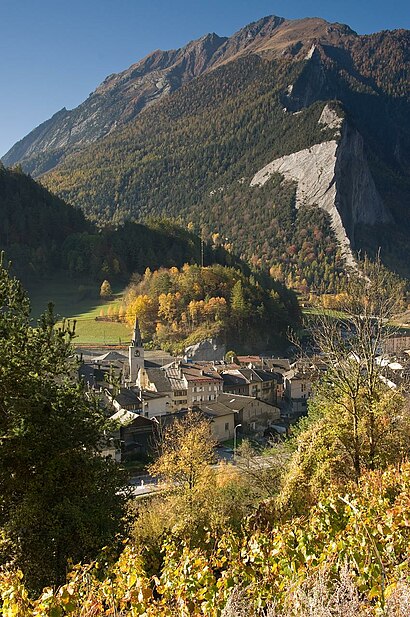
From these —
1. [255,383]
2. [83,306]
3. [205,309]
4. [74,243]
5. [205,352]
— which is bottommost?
[255,383]

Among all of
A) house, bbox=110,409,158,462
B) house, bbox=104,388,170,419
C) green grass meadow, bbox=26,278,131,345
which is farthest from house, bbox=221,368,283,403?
green grass meadow, bbox=26,278,131,345

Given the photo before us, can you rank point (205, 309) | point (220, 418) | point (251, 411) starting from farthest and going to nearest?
1. point (205, 309)
2. point (251, 411)
3. point (220, 418)

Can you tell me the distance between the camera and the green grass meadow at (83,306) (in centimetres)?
8525

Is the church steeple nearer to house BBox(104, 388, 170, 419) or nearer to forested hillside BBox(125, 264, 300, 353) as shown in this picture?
house BBox(104, 388, 170, 419)

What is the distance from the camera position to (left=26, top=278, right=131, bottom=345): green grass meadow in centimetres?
8525

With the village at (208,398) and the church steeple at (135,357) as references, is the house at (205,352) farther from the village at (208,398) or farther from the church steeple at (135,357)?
the church steeple at (135,357)

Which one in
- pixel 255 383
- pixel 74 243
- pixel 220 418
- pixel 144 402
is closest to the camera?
pixel 144 402

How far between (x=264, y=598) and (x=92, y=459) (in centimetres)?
909

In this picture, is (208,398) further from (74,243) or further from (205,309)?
(74,243)

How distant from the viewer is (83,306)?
340ft

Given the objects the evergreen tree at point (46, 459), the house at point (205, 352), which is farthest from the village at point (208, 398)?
the evergreen tree at point (46, 459)

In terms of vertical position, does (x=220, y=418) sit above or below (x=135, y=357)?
below

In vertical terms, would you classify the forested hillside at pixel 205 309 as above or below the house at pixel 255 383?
above

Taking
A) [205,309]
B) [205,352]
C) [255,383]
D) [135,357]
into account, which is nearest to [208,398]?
[255,383]
